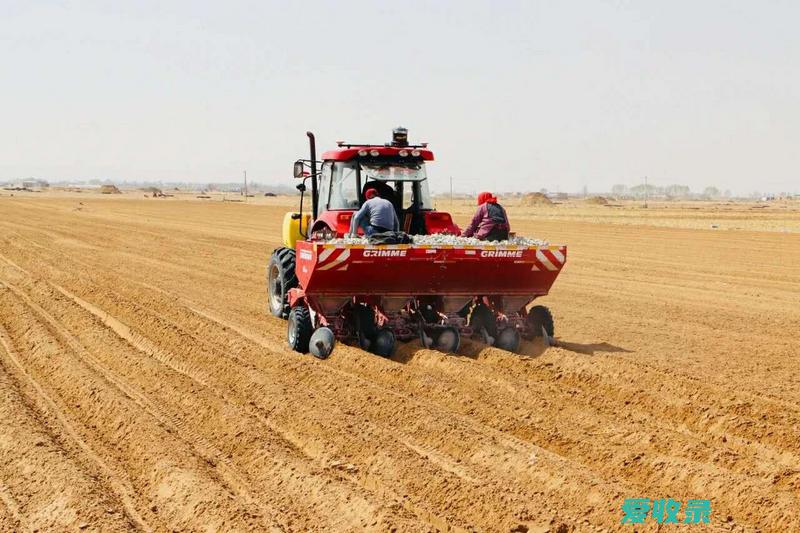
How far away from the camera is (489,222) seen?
973 centimetres

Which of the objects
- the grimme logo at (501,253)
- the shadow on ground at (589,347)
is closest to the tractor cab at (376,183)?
the grimme logo at (501,253)

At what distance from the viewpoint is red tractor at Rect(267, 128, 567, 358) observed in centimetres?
898

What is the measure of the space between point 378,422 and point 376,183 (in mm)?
4156

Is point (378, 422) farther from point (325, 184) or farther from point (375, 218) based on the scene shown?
point (325, 184)

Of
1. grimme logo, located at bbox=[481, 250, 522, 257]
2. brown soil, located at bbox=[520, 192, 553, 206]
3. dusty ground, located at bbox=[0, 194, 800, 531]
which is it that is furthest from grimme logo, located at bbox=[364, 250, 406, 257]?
brown soil, located at bbox=[520, 192, 553, 206]

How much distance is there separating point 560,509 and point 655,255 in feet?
61.6

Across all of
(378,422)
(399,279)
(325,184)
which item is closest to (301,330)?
(399,279)

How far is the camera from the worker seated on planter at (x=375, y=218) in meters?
9.27

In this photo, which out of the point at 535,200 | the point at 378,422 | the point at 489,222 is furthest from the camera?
the point at 535,200

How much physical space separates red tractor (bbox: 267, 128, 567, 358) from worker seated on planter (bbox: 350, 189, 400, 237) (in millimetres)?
271

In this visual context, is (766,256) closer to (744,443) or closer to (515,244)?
(515,244)

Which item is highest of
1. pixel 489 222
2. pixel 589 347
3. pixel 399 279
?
pixel 489 222

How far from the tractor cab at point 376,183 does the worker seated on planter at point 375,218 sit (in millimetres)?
458

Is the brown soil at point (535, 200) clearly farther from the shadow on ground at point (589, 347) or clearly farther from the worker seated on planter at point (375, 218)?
the worker seated on planter at point (375, 218)
